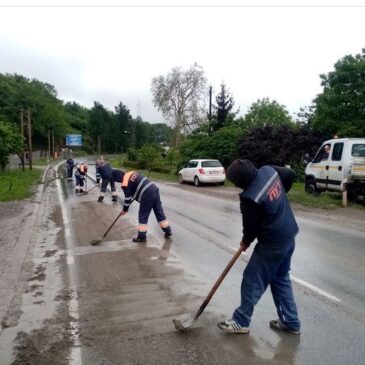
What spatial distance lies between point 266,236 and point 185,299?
5.74 ft

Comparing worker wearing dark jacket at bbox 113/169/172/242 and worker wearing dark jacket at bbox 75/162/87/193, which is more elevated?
worker wearing dark jacket at bbox 113/169/172/242

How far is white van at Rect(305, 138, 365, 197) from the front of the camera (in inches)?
551

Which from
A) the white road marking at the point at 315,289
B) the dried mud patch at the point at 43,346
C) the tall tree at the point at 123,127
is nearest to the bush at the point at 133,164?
the white road marking at the point at 315,289

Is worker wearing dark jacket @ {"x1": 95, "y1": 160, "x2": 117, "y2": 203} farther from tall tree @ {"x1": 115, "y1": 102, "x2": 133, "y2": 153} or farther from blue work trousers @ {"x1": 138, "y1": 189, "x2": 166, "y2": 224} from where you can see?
tall tree @ {"x1": 115, "y1": 102, "x2": 133, "y2": 153}

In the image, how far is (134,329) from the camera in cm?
462

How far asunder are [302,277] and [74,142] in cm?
10029

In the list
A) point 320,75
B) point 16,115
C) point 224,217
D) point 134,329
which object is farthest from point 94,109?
point 134,329

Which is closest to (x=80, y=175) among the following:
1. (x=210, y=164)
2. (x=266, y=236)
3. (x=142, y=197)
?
(x=210, y=164)

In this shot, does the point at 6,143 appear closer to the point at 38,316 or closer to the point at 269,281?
the point at 38,316

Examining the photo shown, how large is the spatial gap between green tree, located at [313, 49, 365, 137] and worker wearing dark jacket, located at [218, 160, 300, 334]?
18110mm

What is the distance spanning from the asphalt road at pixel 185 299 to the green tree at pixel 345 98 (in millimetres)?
12603

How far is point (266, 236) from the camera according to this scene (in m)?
4.22

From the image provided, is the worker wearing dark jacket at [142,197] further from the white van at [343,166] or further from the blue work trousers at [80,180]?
the blue work trousers at [80,180]

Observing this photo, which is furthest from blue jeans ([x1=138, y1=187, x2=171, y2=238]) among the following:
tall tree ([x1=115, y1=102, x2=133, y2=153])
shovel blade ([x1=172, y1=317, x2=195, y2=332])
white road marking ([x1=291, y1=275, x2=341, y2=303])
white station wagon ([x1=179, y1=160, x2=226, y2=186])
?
tall tree ([x1=115, y1=102, x2=133, y2=153])
